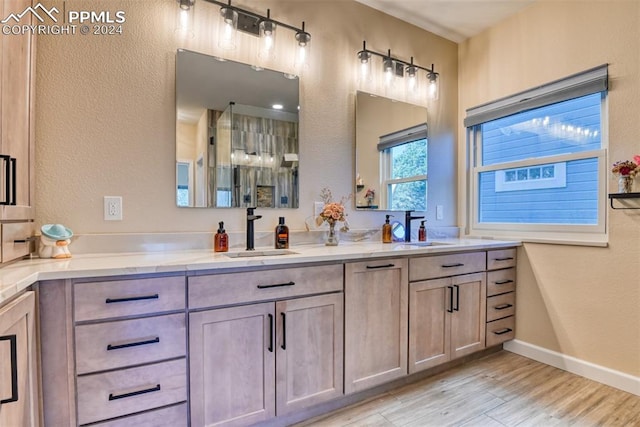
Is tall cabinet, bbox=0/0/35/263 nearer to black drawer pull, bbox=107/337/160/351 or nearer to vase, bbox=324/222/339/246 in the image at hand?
black drawer pull, bbox=107/337/160/351

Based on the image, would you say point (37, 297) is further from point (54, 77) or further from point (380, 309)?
point (380, 309)

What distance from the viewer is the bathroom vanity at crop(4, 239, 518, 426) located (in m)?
1.21

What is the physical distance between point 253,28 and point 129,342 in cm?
186

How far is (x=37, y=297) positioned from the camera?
3.77ft

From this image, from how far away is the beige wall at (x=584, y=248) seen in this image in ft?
6.54

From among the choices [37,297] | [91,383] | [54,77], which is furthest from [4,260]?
[54,77]

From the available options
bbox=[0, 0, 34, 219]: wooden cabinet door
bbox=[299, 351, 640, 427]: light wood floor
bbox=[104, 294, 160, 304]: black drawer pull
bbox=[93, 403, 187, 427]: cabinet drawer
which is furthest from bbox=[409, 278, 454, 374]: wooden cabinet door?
bbox=[0, 0, 34, 219]: wooden cabinet door

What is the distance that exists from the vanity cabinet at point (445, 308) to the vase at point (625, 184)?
0.87 metres

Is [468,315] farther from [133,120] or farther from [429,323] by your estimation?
[133,120]

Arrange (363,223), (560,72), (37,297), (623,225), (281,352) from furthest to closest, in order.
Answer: (363,223) < (560,72) < (623,225) < (281,352) < (37,297)

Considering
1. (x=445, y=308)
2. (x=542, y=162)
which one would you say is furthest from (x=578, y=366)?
(x=542, y=162)

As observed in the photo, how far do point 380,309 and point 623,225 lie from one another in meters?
1.59

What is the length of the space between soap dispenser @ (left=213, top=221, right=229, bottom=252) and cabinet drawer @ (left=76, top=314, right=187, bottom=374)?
58 centimetres

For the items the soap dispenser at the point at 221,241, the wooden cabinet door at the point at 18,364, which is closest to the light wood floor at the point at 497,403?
the soap dispenser at the point at 221,241
